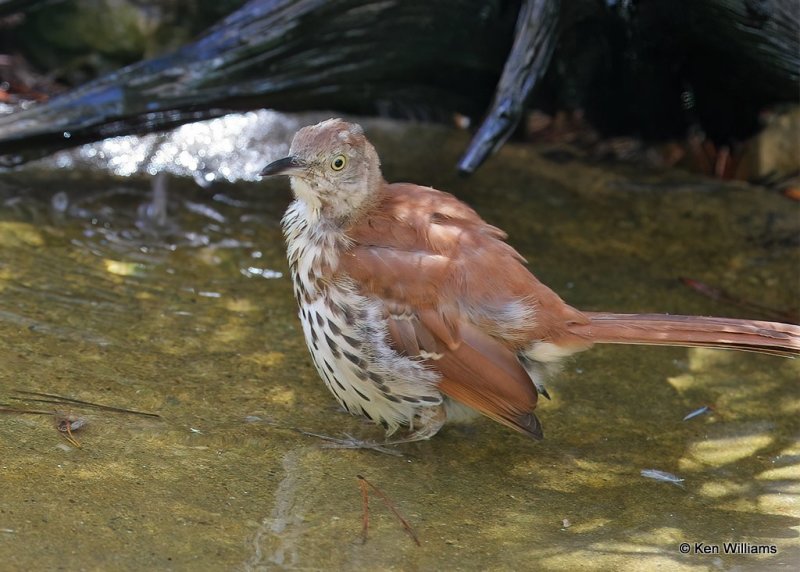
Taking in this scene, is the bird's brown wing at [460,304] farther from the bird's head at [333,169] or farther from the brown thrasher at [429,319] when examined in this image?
the bird's head at [333,169]

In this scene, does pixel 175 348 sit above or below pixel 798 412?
above

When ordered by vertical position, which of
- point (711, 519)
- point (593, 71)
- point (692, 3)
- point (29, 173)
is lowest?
point (711, 519)

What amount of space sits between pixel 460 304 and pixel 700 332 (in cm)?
78

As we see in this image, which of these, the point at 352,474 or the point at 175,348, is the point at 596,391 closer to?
the point at 352,474

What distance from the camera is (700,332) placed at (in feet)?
10.8

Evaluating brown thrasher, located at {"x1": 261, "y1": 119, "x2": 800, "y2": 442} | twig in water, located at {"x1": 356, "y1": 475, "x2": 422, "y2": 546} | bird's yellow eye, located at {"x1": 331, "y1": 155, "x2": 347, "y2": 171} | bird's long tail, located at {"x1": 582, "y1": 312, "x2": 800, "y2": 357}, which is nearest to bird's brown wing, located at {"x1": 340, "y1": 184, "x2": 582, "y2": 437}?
brown thrasher, located at {"x1": 261, "y1": 119, "x2": 800, "y2": 442}

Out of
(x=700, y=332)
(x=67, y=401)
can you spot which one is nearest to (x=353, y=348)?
(x=67, y=401)

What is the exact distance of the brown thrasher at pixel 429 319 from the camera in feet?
10.7

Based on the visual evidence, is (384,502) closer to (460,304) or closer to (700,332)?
(460,304)

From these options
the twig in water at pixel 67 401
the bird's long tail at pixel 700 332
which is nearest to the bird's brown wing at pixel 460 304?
the bird's long tail at pixel 700 332

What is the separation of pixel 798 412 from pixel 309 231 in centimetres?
192

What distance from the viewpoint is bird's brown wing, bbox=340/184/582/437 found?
3236mm

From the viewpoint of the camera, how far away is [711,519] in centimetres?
312

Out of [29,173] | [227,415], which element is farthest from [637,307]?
[29,173]
